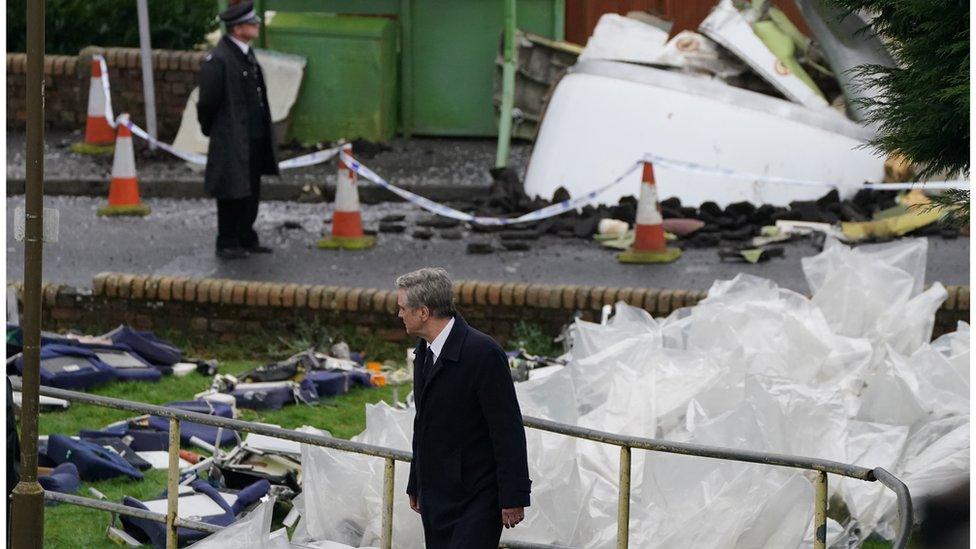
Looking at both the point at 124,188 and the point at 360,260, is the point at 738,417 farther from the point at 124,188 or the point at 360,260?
the point at 124,188

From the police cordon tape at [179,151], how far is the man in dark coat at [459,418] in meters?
6.93

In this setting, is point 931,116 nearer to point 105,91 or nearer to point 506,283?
point 506,283

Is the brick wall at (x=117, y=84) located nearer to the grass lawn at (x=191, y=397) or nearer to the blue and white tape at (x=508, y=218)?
the blue and white tape at (x=508, y=218)

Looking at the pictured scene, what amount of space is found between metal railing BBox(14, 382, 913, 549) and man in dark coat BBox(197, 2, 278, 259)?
4704 mm

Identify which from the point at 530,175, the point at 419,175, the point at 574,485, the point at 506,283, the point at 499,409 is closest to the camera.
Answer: the point at 499,409

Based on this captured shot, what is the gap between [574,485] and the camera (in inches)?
251

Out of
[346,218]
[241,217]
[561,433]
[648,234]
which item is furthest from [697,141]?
[561,433]

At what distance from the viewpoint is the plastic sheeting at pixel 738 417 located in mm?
6109

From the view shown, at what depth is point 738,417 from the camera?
6426mm

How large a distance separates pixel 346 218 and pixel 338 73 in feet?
10.6

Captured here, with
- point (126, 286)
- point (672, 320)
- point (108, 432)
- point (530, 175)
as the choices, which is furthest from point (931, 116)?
point (530, 175)

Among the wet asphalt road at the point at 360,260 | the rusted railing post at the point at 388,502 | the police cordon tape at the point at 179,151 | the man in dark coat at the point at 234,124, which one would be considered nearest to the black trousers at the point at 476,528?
the rusted railing post at the point at 388,502

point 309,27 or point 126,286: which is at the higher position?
point 309,27

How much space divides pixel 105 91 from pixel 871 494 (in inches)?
366
